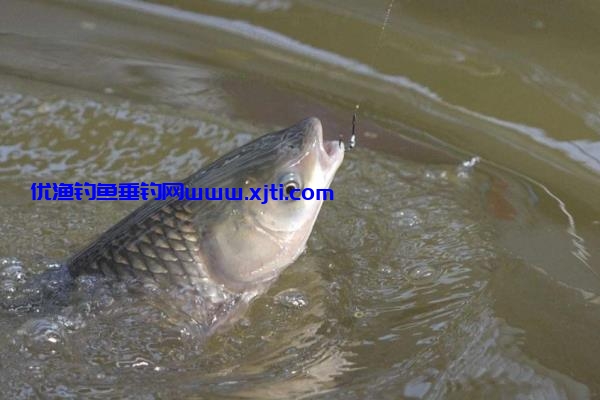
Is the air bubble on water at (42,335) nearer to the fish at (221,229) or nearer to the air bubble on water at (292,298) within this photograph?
the fish at (221,229)

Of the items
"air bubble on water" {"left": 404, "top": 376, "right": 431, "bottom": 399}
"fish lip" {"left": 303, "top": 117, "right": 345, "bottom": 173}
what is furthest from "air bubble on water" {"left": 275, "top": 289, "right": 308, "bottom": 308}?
"air bubble on water" {"left": 404, "top": 376, "right": 431, "bottom": 399}

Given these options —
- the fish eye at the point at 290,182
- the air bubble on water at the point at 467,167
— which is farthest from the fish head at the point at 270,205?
the air bubble on water at the point at 467,167

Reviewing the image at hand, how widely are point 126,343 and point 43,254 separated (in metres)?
0.58

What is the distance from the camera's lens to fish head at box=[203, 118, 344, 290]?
264 cm

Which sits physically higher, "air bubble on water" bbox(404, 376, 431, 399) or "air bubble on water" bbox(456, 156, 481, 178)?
"air bubble on water" bbox(404, 376, 431, 399)

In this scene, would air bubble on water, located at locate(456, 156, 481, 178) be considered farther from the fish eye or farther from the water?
the fish eye

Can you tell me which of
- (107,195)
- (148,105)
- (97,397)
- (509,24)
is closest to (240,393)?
(97,397)

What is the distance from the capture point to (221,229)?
266cm

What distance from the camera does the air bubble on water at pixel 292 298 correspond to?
114 inches

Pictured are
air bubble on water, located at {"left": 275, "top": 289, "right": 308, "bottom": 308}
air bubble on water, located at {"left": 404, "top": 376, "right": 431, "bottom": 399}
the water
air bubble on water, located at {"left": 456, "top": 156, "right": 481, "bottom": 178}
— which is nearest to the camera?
air bubble on water, located at {"left": 404, "top": 376, "right": 431, "bottom": 399}

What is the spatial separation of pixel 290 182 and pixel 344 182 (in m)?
0.86

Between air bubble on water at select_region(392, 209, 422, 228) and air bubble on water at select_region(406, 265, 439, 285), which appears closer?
air bubble on water at select_region(406, 265, 439, 285)

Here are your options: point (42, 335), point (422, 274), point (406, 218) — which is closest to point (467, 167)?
point (406, 218)

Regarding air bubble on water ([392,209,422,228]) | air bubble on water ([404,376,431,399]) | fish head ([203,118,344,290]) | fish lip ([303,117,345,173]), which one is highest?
fish lip ([303,117,345,173])
